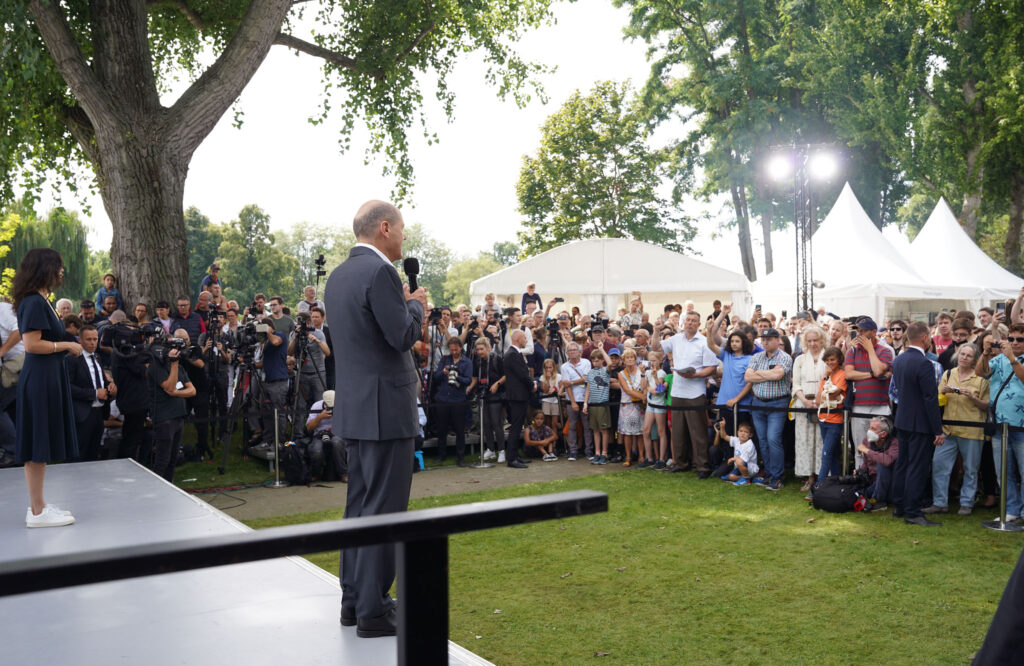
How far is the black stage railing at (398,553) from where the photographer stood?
0.99m

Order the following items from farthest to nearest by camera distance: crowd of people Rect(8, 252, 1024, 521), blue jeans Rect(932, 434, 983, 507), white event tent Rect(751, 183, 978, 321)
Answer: white event tent Rect(751, 183, 978, 321), crowd of people Rect(8, 252, 1024, 521), blue jeans Rect(932, 434, 983, 507)

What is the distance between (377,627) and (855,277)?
760 inches

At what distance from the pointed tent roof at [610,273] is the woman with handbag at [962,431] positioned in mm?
15487

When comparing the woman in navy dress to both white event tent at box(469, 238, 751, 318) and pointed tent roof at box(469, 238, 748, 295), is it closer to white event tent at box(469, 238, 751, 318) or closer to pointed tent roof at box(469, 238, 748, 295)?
white event tent at box(469, 238, 751, 318)

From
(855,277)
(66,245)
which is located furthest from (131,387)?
(66,245)

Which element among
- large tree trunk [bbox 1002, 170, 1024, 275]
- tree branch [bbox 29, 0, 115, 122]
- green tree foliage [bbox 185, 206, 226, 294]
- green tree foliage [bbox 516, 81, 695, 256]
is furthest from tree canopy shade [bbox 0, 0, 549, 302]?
green tree foliage [bbox 185, 206, 226, 294]

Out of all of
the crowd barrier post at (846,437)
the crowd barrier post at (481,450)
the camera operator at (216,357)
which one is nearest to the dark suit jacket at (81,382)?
the camera operator at (216,357)

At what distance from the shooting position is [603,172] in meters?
41.0

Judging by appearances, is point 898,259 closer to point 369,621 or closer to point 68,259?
point 369,621

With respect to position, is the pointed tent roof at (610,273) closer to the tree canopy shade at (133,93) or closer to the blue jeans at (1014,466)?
the tree canopy shade at (133,93)

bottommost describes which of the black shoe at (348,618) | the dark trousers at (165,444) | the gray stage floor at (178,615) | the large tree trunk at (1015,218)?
the gray stage floor at (178,615)

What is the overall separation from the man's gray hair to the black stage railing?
2866 millimetres

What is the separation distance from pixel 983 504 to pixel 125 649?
8.74 metres

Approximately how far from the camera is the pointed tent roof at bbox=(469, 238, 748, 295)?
24219 millimetres
